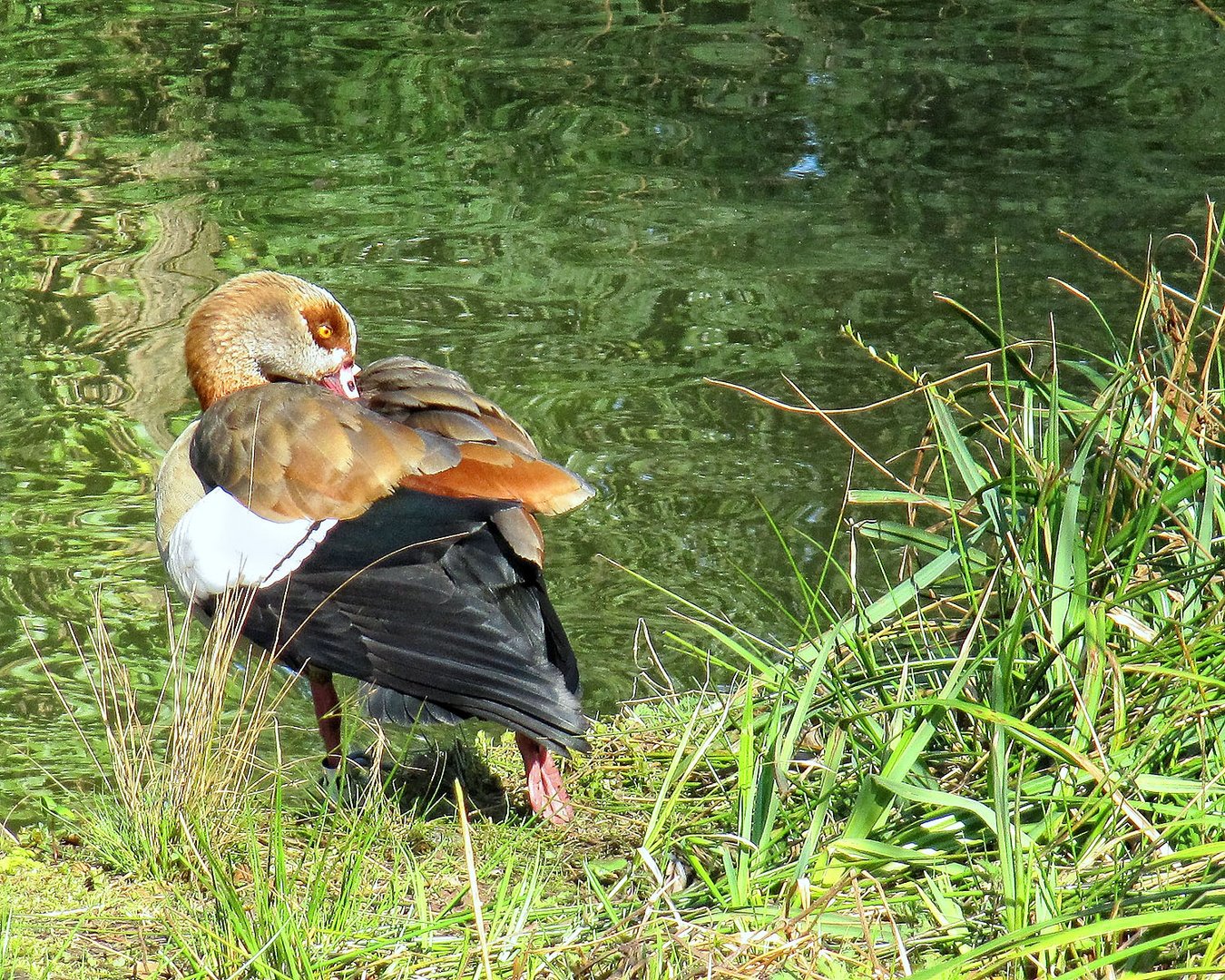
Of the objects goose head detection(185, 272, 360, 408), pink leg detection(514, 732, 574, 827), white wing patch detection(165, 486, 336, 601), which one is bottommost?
pink leg detection(514, 732, 574, 827)

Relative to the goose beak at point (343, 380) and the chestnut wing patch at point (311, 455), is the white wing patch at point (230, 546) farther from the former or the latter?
the goose beak at point (343, 380)

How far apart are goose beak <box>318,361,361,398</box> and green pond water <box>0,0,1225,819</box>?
1042mm

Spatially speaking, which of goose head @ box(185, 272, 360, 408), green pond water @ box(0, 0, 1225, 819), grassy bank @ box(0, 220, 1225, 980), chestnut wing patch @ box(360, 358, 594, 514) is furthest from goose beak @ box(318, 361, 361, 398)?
grassy bank @ box(0, 220, 1225, 980)

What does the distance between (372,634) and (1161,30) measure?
1090cm

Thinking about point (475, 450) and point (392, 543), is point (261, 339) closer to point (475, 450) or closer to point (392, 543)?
point (475, 450)

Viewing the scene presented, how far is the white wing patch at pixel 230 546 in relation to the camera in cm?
361

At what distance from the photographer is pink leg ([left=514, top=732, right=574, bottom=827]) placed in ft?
10.9

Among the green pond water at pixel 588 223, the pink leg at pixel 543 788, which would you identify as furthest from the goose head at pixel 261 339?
the pink leg at pixel 543 788

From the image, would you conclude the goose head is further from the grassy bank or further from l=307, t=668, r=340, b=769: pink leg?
the grassy bank

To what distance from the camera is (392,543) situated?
3527 millimetres

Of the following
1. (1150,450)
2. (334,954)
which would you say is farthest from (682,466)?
(334,954)

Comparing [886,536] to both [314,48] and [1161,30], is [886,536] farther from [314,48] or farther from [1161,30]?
[1161,30]

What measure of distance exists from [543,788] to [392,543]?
680 millimetres

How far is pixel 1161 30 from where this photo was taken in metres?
12.2
